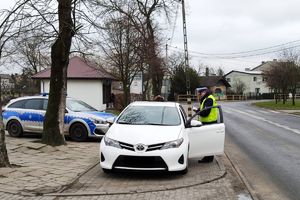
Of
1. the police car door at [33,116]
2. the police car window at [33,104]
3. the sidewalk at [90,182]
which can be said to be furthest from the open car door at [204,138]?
the police car window at [33,104]

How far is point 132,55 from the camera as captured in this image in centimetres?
2639

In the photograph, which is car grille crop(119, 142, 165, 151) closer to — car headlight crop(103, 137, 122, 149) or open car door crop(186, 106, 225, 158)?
car headlight crop(103, 137, 122, 149)

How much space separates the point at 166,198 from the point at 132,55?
19.8 meters

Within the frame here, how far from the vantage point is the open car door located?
9.87 meters

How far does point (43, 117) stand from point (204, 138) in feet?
23.7

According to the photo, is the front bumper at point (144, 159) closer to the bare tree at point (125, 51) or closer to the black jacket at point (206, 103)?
the black jacket at point (206, 103)

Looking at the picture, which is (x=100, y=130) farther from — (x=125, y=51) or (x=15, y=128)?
(x=125, y=51)

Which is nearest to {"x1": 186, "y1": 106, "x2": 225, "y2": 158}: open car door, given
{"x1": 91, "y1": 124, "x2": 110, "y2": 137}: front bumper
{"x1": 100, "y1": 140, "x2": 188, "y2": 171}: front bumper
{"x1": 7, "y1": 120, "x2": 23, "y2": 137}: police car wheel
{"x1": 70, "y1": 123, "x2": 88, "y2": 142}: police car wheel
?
{"x1": 100, "y1": 140, "x2": 188, "y2": 171}: front bumper

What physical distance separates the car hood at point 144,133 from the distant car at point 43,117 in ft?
18.8

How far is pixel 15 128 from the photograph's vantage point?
16.0 m

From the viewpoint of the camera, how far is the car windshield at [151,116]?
968 cm

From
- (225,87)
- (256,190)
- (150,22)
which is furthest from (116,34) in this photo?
(225,87)

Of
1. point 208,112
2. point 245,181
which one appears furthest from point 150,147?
point 208,112

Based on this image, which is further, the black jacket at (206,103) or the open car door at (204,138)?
the black jacket at (206,103)
